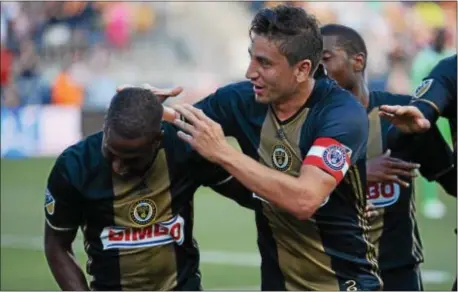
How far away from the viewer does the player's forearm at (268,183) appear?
490cm

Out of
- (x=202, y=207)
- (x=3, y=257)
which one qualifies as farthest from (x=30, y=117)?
(x=3, y=257)

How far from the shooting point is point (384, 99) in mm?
6555

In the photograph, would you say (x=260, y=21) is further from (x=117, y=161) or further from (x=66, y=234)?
(x=66, y=234)

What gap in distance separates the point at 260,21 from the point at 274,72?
26 centimetres

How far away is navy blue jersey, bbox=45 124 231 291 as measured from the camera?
5402mm

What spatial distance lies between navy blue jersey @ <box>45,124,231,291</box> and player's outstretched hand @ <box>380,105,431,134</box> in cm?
91

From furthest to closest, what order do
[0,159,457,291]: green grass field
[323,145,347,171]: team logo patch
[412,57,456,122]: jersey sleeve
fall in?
1. [0,159,457,291]: green grass field
2. [412,57,456,122]: jersey sleeve
3. [323,145,347,171]: team logo patch

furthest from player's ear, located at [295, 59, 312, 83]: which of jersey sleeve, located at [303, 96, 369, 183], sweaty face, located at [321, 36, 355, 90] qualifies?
sweaty face, located at [321, 36, 355, 90]

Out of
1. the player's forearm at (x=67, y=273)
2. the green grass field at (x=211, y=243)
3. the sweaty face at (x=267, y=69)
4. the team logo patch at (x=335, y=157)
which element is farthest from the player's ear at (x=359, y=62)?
the green grass field at (x=211, y=243)

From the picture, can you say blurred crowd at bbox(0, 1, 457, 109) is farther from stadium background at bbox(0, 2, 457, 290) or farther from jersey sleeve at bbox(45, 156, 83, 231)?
jersey sleeve at bbox(45, 156, 83, 231)

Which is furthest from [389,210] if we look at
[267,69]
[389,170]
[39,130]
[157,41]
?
[157,41]

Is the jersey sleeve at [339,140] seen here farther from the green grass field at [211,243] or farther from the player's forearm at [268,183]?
the green grass field at [211,243]

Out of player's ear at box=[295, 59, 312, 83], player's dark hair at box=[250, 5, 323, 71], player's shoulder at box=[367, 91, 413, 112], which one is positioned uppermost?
player's dark hair at box=[250, 5, 323, 71]

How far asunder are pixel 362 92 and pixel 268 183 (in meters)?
1.81
